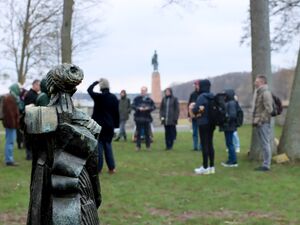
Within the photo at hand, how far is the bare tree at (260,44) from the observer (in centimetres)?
1251

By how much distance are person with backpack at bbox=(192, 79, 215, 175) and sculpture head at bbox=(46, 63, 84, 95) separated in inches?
288

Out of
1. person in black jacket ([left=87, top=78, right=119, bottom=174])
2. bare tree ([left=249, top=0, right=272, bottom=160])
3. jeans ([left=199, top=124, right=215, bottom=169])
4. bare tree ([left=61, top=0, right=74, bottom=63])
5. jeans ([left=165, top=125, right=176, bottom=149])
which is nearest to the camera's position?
person in black jacket ([left=87, top=78, right=119, bottom=174])

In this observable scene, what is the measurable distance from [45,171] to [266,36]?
1012 centimetres

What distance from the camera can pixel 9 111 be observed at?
37.8 feet

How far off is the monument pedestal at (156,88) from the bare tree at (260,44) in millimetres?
22993

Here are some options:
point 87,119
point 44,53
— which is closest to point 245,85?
point 44,53

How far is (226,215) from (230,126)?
459 cm

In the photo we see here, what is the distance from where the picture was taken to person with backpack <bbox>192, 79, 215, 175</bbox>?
10477mm

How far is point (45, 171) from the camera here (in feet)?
10.4

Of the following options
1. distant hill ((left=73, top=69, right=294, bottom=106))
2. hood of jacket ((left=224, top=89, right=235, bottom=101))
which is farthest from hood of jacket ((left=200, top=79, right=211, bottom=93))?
distant hill ((left=73, top=69, right=294, bottom=106))

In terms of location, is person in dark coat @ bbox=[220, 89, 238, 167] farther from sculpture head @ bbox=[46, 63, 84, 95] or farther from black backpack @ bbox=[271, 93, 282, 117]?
sculpture head @ bbox=[46, 63, 84, 95]

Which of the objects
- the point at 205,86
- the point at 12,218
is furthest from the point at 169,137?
the point at 12,218

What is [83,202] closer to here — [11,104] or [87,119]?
[87,119]

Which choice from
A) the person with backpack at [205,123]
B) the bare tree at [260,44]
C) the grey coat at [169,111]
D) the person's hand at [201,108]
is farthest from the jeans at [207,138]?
the grey coat at [169,111]
